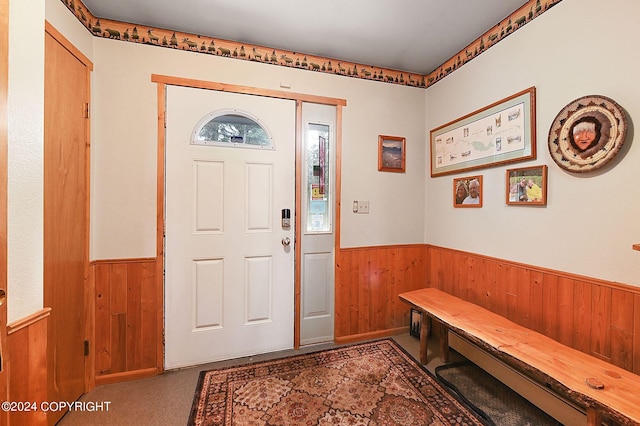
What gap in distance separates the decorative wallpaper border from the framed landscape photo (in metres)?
0.52

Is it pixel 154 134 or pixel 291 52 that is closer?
pixel 154 134

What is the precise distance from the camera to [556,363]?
1.28 m

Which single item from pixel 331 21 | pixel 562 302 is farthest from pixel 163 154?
pixel 562 302

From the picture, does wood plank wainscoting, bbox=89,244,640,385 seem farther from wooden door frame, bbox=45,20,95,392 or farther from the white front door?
the white front door

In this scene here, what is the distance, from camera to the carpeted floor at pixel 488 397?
1.55 meters

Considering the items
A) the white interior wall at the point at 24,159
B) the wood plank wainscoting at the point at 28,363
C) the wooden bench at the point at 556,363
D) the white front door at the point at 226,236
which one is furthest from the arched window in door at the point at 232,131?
the wooden bench at the point at 556,363

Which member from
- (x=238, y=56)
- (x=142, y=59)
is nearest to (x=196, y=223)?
(x=142, y=59)

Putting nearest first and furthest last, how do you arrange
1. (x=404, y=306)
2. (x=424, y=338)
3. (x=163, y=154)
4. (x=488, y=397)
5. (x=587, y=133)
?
(x=587, y=133) → (x=488, y=397) → (x=163, y=154) → (x=424, y=338) → (x=404, y=306)

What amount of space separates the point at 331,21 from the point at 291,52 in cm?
53

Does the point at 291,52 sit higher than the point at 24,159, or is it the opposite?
the point at 291,52

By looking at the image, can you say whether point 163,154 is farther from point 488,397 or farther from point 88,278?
point 488,397

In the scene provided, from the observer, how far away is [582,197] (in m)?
1.48

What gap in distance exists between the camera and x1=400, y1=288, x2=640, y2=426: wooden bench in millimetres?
1043

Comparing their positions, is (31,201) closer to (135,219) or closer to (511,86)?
(135,219)
